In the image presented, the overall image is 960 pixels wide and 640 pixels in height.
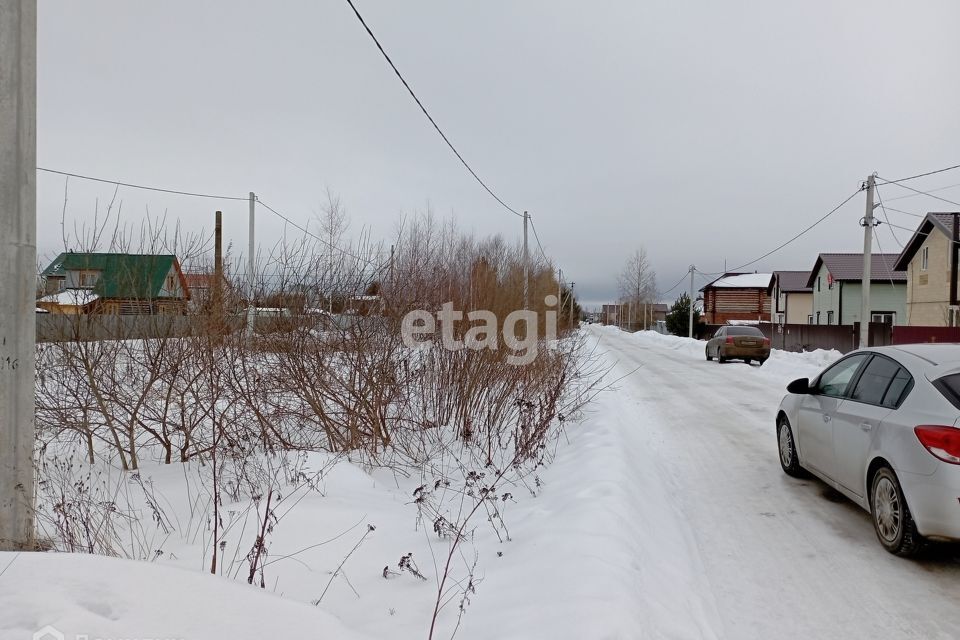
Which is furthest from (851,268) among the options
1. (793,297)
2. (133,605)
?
(133,605)

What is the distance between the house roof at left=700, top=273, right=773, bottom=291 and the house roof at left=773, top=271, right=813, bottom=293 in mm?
6618

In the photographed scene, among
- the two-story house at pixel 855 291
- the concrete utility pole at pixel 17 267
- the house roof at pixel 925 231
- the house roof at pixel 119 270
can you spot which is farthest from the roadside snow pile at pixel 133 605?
the two-story house at pixel 855 291

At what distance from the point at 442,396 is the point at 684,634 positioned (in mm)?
4967

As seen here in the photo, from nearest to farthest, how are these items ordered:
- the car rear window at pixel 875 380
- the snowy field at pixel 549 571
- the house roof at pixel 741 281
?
the snowy field at pixel 549 571, the car rear window at pixel 875 380, the house roof at pixel 741 281

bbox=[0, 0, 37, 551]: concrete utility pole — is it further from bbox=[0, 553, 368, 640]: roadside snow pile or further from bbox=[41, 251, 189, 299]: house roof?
bbox=[41, 251, 189, 299]: house roof

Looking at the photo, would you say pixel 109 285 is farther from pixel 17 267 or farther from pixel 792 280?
pixel 792 280

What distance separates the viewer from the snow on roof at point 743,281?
207 feet

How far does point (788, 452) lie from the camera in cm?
597

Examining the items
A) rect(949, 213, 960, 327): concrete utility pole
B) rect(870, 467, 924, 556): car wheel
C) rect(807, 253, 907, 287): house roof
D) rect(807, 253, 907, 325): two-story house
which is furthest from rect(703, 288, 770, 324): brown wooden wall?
rect(870, 467, 924, 556): car wheel

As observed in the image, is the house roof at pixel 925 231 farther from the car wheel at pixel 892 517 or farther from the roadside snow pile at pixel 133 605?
the roadside snow pile at pixel 133 605

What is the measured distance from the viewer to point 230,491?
5227mm

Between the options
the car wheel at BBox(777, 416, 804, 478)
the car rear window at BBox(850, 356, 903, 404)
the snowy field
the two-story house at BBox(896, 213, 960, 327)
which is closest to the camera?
the snowy field

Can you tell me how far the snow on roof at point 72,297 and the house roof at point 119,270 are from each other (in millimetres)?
89

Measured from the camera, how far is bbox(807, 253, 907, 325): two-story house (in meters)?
38.3
